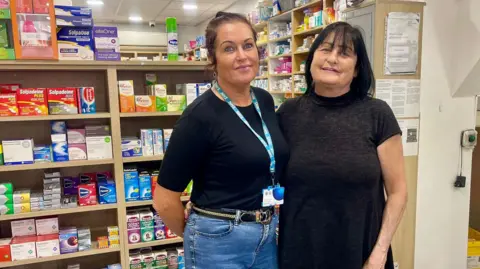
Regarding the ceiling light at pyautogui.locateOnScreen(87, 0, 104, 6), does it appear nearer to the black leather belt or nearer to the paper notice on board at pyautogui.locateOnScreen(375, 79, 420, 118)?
the paper notice on board at pyautogui.locateOnScreen(375, 79, 420, 118)

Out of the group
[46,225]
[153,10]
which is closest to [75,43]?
[46,225]

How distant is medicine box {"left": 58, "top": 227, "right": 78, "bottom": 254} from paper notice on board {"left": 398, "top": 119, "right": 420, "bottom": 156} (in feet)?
7.66

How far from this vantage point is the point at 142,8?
8.97 m

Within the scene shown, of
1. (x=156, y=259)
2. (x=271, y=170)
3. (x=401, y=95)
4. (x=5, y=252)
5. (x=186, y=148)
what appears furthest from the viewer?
(x=156, y=259)

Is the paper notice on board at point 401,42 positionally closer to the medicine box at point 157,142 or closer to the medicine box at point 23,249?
the medicine box at point 157,142

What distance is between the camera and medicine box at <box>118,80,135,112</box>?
2473mm

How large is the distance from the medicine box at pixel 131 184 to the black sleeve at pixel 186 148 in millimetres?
1367

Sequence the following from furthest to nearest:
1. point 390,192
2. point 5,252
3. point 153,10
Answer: point 153,10, point 5,252, point 390,192

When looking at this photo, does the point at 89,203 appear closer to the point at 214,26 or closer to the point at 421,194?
the point at 214,26

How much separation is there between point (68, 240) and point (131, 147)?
74cm

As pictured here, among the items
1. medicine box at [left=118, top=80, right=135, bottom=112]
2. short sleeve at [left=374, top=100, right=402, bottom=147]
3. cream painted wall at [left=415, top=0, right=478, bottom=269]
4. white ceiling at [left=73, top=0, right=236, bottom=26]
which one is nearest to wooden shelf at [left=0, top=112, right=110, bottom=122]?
medicine box at [left=118, top=80, right=135, bottom=112]

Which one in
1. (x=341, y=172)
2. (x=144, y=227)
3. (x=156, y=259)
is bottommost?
(x=156, y=259)

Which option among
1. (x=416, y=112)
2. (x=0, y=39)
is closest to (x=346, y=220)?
(x=416, y=112)

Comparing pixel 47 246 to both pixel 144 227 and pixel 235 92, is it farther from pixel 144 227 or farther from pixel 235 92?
pixel 235 92
